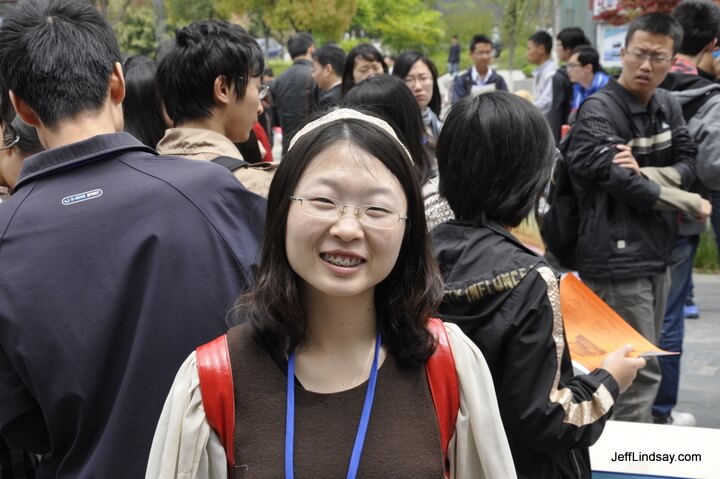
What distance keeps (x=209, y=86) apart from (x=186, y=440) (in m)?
1.72

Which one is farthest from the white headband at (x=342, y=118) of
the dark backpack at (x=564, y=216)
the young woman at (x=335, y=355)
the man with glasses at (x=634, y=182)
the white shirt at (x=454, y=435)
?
the dark backpack at (x=564, y=216)

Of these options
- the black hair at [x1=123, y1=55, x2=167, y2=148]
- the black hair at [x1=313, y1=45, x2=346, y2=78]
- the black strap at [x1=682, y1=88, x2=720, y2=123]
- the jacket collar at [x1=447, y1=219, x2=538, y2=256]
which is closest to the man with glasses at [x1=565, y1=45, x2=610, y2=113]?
the black hair at [x1=313, y1=45, x2=346, y2=78]

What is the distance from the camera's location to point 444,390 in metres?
1.67

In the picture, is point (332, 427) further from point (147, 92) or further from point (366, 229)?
point (147, 92)

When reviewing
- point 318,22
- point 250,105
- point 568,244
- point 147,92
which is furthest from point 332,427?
point 318,22

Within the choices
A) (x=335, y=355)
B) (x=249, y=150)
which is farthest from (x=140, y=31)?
(x=335, y=355)

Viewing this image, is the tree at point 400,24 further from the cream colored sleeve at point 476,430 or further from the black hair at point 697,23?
the cream colored sleeve at point 476,430

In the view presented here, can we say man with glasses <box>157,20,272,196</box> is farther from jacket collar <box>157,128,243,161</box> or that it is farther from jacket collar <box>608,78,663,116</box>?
jacket collar <box>608,78,663,116</box>

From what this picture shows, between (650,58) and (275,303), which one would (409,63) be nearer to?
(650,58)

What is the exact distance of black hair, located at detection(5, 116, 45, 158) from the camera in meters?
3.05

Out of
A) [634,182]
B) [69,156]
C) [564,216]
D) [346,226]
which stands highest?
[69,156]

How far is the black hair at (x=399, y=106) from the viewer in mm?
3705

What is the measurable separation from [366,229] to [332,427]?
0.39 m

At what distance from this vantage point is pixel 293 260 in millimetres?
1664
